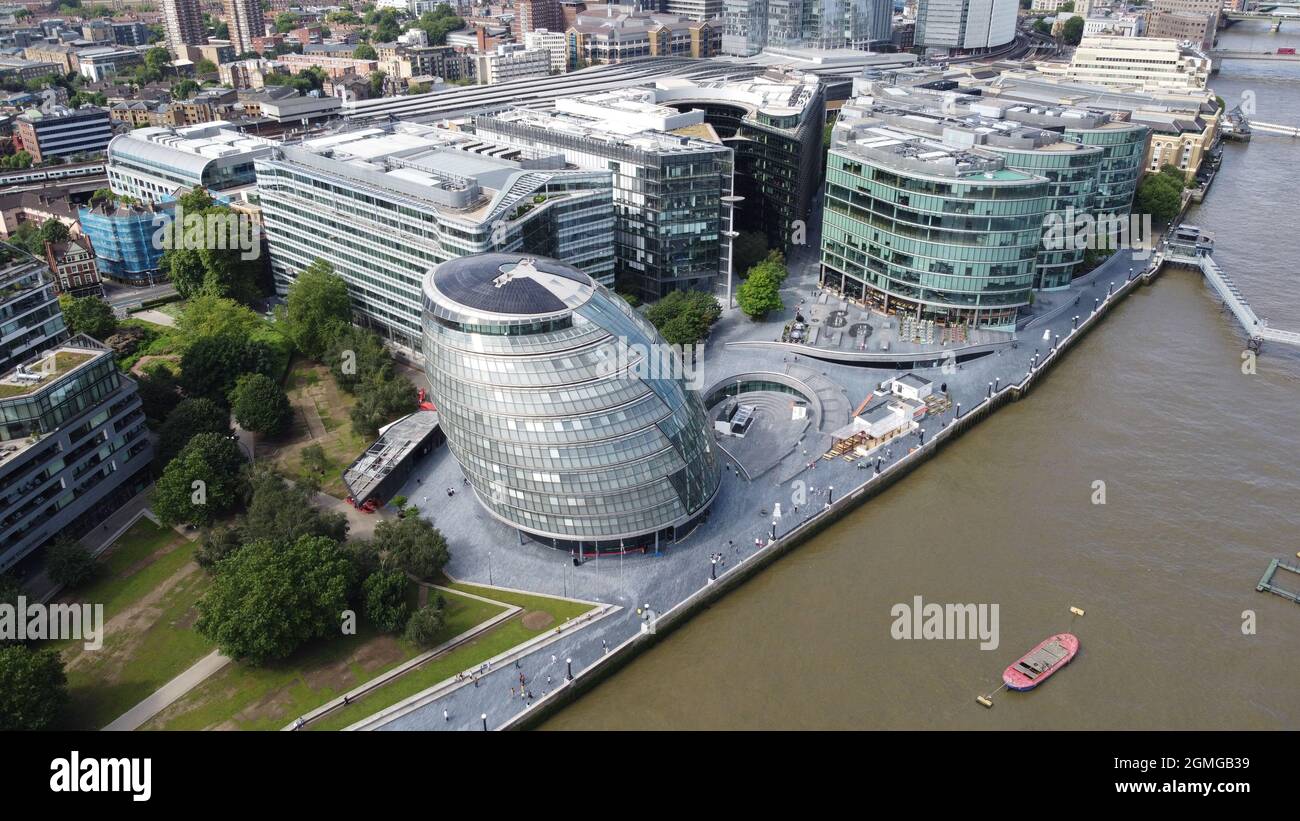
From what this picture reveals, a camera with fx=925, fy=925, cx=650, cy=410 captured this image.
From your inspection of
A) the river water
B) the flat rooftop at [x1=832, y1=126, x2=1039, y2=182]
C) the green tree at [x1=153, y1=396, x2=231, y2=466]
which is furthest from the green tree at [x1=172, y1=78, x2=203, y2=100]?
the river water

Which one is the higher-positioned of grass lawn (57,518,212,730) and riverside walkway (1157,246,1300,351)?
riverside walkway (1157,246,1300,351)

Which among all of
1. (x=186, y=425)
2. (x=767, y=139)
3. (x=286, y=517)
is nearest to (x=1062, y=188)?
(x=767, y=139)

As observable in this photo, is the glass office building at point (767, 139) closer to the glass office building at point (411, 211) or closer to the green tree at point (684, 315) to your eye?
the green tree at point (684, 315)

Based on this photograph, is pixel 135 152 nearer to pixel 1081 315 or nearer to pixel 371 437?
pixel 371 437

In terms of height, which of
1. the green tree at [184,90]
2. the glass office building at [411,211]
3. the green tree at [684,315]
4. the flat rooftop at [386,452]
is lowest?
the flat rooftop at [386,452]

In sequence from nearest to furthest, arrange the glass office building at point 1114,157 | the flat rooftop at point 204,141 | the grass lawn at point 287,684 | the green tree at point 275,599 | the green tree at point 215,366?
1. the grass lawn at point 287,684
2. the green tree at point 275,599
3. the green tree at point 215,366
4. the glass office building at point 1114,157
5. the flat rooftop at point 204,141

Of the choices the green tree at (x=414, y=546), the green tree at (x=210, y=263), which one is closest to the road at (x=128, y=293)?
the green tree at (x=210, y=263)

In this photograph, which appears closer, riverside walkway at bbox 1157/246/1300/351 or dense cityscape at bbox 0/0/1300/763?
dense cityscape at bbox 0/0/1300/763

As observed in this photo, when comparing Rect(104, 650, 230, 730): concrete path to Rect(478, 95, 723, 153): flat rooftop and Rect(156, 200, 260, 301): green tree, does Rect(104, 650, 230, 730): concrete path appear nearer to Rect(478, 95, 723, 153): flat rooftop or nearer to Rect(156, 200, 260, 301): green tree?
Rect(156, 200, 260, 301): green tree
